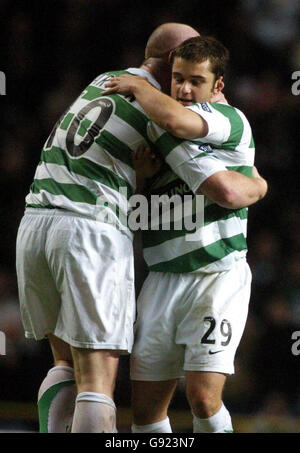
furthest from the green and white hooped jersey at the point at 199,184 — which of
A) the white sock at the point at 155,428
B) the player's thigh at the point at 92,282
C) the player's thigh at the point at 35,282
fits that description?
the white sock at the point at 155,428

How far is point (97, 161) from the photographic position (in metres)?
2.66

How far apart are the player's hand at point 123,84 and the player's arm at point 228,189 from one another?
15.4 inches

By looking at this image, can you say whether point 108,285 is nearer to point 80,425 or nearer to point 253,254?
point 80,425

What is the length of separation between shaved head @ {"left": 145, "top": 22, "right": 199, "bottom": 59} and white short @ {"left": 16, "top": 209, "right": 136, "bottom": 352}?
2.27 feet

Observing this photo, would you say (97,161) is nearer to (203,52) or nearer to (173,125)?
(173,125)

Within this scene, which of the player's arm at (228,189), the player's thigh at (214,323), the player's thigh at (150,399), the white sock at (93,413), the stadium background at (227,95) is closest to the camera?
the white sock at (93,413)

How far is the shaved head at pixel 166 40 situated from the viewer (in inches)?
115

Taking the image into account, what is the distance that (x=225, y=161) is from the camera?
279 cm

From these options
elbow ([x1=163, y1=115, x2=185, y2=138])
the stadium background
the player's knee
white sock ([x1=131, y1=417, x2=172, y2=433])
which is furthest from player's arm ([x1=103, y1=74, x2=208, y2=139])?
the stadium background

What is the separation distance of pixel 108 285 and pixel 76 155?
435 mm

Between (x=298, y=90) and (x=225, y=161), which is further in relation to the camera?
(x=298, y=90)

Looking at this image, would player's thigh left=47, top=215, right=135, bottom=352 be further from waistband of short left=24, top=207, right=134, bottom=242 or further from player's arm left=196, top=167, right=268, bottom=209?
player's arm left=196, top=167, right=268, bottom=209

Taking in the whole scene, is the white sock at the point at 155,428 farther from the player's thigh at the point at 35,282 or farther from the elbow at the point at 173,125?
the elbow at the point at 173,125
